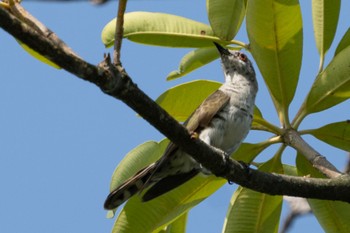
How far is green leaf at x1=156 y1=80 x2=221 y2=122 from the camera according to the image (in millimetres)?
5164

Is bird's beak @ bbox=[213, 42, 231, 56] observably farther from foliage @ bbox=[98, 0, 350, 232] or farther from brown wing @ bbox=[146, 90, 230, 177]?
brown wing @ bbox=[146, 90, 230, 177]

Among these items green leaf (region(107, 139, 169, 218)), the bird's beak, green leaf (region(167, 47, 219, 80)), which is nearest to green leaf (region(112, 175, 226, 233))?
green leaf (region(107, 139, 169, 218))

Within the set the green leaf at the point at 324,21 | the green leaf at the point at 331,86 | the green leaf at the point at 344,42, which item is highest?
the green leaf at the point at 324,21

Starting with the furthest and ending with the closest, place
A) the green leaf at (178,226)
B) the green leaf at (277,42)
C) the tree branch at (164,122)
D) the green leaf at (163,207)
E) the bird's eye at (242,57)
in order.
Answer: the bird's eye at (242,57), the green leaf at (178,226), the green leaf at (163,207), the green leaf at (277,42), the tree branch at (164,122)

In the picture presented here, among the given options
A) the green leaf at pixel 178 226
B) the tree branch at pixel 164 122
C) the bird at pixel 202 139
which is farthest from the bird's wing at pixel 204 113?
the tree branch at pixel 164 122

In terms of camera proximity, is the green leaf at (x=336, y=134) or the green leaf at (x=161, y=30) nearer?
the green leaf at (x=336, y=134)

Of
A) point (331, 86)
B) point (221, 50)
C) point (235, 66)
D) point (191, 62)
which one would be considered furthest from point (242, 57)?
point (331, 86)

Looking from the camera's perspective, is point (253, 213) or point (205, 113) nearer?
point (253, 213)

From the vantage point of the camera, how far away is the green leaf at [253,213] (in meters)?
5.14

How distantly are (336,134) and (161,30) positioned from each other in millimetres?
1420

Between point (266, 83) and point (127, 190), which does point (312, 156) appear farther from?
point (127, 190)

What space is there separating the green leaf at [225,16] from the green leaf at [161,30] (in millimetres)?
271

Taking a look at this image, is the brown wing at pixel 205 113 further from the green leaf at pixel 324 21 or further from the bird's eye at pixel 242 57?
the bird's eye at pixel 242 57

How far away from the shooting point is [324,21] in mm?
5238
